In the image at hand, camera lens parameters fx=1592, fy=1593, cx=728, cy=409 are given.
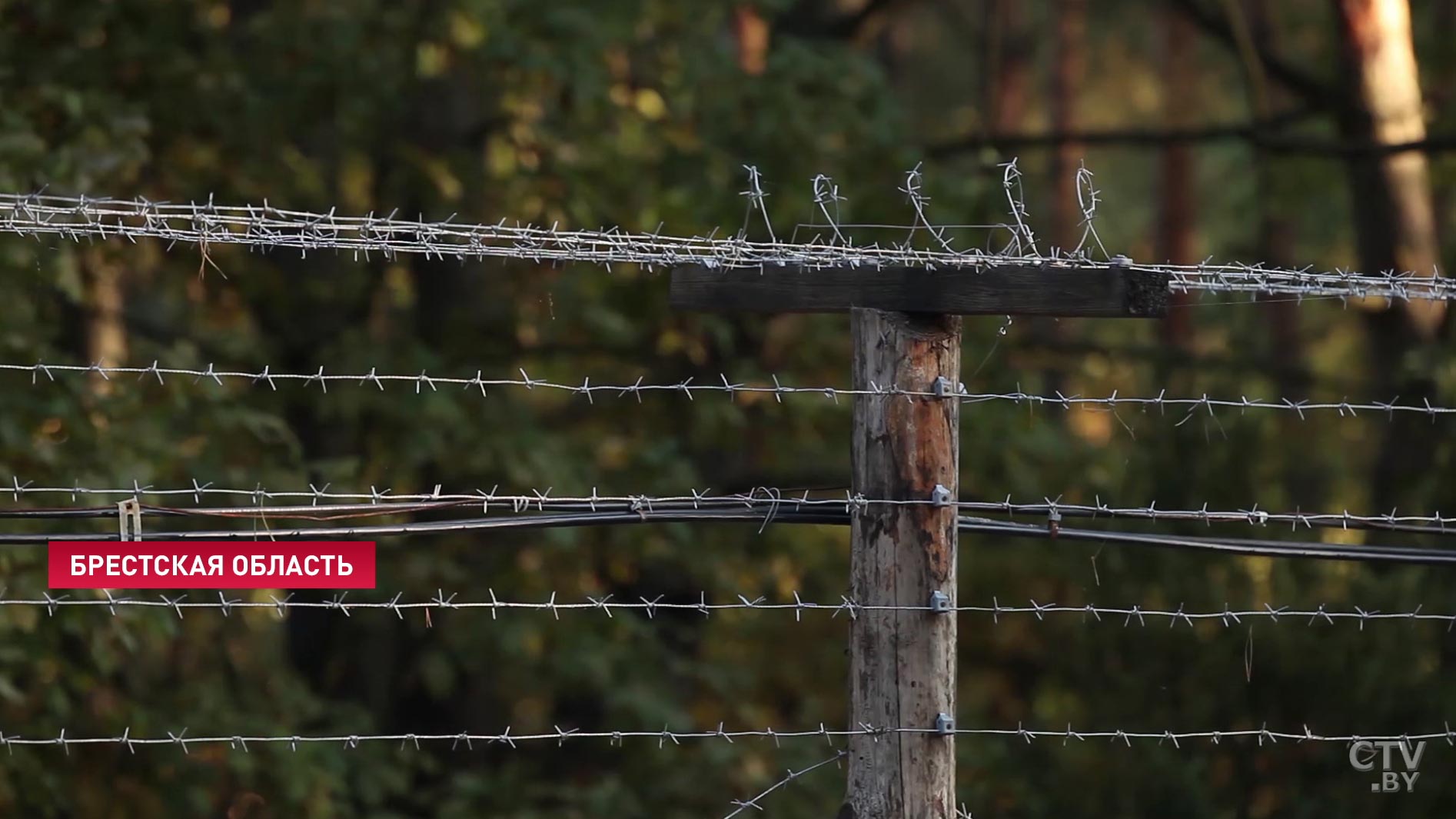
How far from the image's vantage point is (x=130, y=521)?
3.12 m

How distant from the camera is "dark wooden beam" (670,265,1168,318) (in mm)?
3031

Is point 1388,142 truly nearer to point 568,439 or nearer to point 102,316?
point 568,439

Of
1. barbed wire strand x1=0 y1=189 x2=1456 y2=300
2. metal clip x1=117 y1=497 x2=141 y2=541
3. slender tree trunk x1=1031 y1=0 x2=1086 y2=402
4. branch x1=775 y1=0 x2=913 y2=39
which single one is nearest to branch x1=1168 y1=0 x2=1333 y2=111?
branch x1=775 y1=0 x2=913 y2=39

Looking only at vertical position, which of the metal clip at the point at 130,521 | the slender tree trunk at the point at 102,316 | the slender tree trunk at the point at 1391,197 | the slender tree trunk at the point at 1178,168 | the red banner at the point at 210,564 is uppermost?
the slender tree trunk at the point at 1178,168

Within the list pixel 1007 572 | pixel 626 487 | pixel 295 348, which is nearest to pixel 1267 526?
pixel 1007 572

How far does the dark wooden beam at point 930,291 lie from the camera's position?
119 inches

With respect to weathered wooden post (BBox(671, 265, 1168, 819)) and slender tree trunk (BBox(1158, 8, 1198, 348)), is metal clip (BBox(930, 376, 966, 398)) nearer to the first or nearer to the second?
weathered wooden post (BBox(671, 265, 1168, 819))

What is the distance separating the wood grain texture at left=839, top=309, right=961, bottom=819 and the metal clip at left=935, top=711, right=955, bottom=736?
0.04 feet

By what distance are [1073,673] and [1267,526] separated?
4.06ft

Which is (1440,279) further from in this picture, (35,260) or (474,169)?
(474,169)

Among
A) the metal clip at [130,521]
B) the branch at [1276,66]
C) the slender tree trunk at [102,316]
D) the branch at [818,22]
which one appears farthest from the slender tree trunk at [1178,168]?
the metal clip at [130,521]

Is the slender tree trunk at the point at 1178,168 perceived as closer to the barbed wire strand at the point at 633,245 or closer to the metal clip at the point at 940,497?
the barbed wire strand at the point at 633,245

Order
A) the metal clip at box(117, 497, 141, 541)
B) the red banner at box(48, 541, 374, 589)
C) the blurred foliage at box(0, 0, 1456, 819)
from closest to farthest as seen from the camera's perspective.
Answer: the metal clip at box(117, 497, 141, 541)
the red banner at box(48, 541, 374, 589)
the blurred foliage at box(0, 0, 1456, 819)

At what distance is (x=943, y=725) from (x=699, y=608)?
23.2 inches
